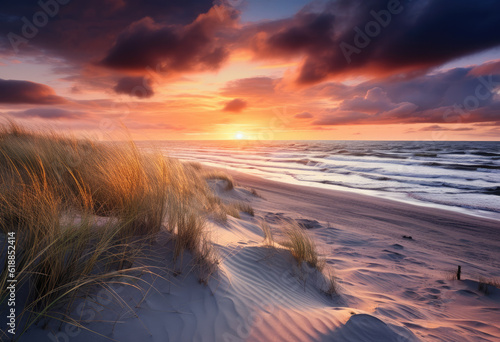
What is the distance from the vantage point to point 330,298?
3.27 meters

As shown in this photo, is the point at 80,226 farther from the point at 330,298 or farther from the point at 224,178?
the point at 224,178

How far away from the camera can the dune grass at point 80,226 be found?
1.78 metres

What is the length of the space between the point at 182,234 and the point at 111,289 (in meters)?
0.87

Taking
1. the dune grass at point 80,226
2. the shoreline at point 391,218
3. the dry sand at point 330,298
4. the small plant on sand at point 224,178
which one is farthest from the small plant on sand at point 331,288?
the small plant on sand at point 224,178

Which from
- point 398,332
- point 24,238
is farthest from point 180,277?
point 398,332

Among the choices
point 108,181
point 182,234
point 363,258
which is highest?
point 108,181

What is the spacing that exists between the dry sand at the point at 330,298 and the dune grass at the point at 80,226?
0.67 ft

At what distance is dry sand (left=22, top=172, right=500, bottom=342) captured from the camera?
199 cm

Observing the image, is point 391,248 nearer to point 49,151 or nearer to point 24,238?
point 24,238

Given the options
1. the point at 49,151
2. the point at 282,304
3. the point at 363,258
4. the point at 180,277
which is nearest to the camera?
the point at 180,277

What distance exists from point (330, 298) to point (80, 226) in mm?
2933

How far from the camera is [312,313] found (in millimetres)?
2555

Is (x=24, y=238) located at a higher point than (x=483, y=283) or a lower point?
higher

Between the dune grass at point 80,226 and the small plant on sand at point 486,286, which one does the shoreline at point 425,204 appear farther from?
the dune grass at point 80,226
